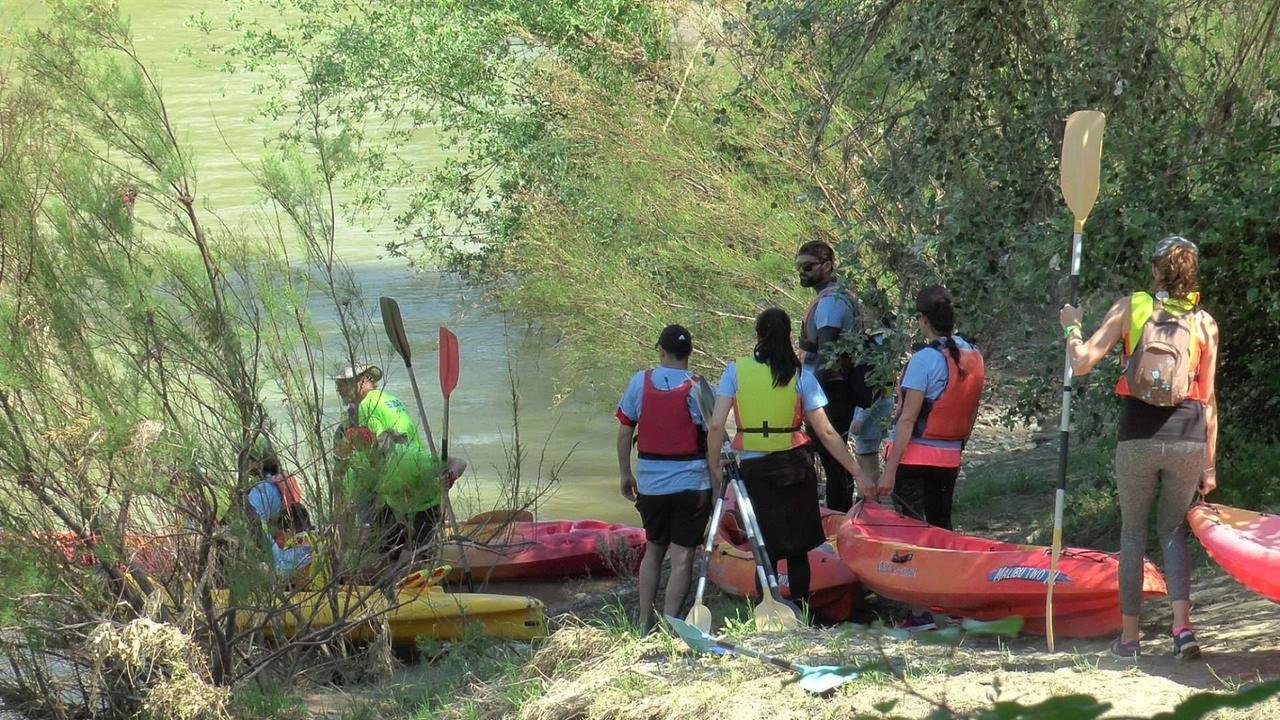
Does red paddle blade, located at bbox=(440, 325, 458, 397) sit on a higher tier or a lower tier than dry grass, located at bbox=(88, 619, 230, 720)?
higher

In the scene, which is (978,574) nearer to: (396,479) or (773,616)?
(773,616)

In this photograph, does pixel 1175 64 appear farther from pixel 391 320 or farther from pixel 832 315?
pixel 391 320

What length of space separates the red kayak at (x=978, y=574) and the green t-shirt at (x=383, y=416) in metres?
2.03

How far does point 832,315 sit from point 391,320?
8.41 ft

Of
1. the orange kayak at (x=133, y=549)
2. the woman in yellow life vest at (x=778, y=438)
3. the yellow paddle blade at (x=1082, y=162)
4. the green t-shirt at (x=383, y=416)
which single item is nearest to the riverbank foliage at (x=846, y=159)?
the yellow paddle blade at (x=1082, y=162)

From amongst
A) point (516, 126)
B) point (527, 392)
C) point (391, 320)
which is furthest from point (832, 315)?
point (527, 392)

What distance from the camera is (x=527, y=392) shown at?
15.1 meters

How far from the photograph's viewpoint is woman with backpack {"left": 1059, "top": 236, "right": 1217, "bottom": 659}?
4570mm

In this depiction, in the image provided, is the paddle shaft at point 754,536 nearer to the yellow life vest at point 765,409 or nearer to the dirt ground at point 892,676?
the yellow life vest at point 765,409

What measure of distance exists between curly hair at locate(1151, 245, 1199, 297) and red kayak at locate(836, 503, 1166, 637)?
1.27 m

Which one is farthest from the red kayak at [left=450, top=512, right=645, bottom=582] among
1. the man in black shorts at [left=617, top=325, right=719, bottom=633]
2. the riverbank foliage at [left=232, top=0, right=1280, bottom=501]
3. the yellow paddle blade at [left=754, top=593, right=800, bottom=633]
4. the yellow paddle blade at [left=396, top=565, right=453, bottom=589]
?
the yellow paddle blade at [left=754, top=593, right=800, bottom=633]

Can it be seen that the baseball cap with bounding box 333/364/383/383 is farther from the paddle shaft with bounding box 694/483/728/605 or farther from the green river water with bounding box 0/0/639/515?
the paddle shaft with bounding box 694/483/728/605

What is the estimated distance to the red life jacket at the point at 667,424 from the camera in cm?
614

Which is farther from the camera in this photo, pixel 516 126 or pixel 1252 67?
pixel 516 126
